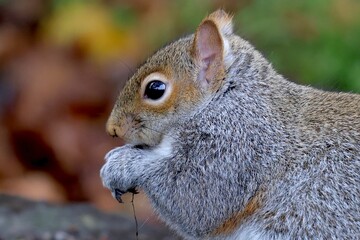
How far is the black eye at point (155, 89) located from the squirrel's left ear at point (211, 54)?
0.15 m

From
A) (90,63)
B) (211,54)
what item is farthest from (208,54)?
(90,63)

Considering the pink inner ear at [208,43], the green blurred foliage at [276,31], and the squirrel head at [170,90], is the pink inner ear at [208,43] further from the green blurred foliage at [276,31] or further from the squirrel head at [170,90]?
the green blurred foliage at [276,31]

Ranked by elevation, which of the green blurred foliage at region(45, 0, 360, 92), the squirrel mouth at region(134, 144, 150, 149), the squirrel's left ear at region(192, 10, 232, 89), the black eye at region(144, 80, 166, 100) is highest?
the green blurred foliage at region(45, 0, 360, 92)

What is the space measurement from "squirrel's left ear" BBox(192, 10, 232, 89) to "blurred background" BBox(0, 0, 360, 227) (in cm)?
196

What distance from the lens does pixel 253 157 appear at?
3.68 m

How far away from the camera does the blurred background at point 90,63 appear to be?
646 cm

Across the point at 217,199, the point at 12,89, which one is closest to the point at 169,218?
the point at 217,199

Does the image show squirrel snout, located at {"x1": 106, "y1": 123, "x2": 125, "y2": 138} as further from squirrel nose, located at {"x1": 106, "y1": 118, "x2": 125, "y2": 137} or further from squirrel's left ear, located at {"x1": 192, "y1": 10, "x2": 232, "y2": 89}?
squirrel's left ear, located at {"x1": 192, "y1": 10, "x2": 232, "y2": 89}

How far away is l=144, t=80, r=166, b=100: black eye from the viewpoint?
3744 mm

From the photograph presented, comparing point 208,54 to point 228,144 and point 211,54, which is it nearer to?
point 211,54

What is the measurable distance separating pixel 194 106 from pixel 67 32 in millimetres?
4090

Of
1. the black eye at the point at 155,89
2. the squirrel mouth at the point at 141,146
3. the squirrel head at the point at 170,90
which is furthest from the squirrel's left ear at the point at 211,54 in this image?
the squirrel mouth at the point at 141,146

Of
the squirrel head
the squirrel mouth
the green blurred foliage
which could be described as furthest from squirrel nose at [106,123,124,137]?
the green blurred foliage

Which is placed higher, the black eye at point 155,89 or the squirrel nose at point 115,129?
the black eye at point 155,89
